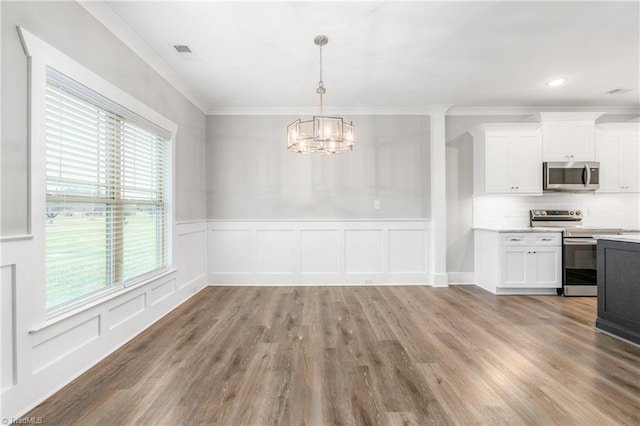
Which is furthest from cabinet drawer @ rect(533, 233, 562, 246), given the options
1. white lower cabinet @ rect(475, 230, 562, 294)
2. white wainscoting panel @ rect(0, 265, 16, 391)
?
white wainscoting panel @ rect(0, 265, 16, 391)

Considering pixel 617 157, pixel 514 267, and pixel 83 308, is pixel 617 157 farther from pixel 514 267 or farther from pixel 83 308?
pixel 83 308

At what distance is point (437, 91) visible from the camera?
424cm

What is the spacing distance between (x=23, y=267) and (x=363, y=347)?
2.45m

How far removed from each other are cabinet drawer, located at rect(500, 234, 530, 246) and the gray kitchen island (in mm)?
1192

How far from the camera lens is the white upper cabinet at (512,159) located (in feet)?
14.8

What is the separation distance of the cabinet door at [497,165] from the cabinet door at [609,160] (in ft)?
4.57

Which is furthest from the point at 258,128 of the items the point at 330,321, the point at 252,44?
the point at 330,321

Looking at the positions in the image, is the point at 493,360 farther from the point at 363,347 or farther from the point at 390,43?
the point at 390,43

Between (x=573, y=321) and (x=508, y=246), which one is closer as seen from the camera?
(x=573, y=321)

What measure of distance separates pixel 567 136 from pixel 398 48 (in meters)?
3.26

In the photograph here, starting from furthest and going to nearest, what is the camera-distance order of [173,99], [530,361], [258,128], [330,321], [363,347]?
[258,128] → [173,99] → [330,321] → [363,347] → [530,361]

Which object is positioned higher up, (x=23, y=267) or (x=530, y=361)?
(x=23, y=267)

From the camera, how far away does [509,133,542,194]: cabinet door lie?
4516mm

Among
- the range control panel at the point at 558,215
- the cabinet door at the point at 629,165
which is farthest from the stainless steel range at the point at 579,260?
the cabinet door at the point at 629,165
